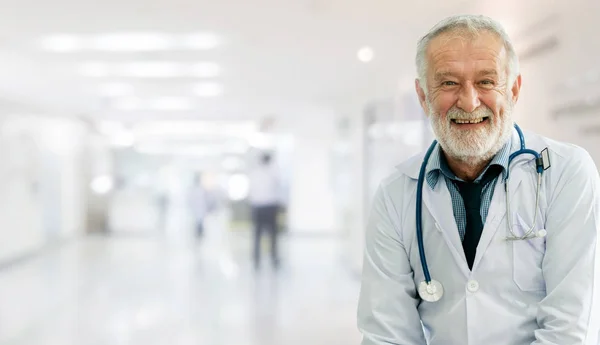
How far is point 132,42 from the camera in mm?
5309

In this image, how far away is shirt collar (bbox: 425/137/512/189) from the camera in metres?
1.41

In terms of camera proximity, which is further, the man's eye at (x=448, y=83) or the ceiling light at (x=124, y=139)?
the ceiling light at (x=124, y=139)

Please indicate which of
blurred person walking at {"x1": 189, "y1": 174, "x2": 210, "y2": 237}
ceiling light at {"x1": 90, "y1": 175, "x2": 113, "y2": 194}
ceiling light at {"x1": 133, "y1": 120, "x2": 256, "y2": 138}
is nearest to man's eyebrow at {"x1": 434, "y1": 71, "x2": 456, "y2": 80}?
blurred person walking at {"x1": 189, "y1": 174, "x2": 210, "y2": 237}

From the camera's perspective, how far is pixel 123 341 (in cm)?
435

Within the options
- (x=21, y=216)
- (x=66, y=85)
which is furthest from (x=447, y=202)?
(x=21, y=216)

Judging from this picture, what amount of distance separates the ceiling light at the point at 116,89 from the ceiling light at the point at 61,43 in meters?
1.73

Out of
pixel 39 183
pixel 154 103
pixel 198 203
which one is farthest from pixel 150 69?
pixel 39 183

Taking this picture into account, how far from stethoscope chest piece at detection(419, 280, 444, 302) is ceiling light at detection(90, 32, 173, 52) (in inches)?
165

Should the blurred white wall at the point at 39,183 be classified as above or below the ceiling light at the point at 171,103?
below

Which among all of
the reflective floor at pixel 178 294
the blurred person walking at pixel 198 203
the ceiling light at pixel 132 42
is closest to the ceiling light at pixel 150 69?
the ceiling light at pixel 132 42

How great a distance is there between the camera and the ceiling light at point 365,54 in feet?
17.7

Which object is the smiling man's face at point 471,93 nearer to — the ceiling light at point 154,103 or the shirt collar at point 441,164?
the shirt collar at point 441,164

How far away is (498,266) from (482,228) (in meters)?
0.11

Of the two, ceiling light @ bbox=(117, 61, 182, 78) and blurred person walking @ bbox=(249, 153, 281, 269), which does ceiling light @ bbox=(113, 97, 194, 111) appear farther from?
blurred person walking @ bbox=(249, 153, 281, 269)
